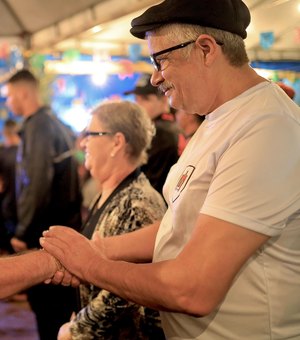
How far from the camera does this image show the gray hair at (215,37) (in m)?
1.48

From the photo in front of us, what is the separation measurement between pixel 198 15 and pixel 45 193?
2.52 meters

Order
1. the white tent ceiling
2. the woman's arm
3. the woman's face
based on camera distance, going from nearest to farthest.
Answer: the woman's arm → the woman's face → the white tent ceiling

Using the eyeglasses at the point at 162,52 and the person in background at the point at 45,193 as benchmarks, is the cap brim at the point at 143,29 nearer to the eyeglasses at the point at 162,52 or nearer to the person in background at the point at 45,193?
the eyeglasses at the point at 162,52

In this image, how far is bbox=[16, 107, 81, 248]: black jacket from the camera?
3.72m

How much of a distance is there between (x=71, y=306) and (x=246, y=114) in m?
2.57

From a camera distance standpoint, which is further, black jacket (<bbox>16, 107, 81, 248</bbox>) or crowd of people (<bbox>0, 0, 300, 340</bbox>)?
black jacket (<bbox>16, 107, 81, 248</bbox>)

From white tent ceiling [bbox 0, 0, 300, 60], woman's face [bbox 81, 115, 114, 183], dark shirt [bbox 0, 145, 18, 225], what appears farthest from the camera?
dark shirt [bbox 0, 145, 18, 225]

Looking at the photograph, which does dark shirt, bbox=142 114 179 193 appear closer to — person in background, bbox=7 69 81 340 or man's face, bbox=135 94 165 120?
man's face, bbox=135 94 165 120

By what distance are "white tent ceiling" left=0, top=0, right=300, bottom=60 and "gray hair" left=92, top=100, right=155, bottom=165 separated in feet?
4.02

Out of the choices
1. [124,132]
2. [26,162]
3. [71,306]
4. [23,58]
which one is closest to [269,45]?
[124,132]

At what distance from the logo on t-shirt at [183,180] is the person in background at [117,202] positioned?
2.62 feet

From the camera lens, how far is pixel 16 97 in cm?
418

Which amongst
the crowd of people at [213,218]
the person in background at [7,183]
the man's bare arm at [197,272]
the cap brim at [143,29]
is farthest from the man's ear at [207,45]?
the person in background at [7,183]

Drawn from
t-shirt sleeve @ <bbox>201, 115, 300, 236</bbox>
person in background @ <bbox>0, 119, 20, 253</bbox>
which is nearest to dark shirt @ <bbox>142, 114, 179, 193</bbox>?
person in background @ <bbox>0, 119, 20, 253</bbox>
